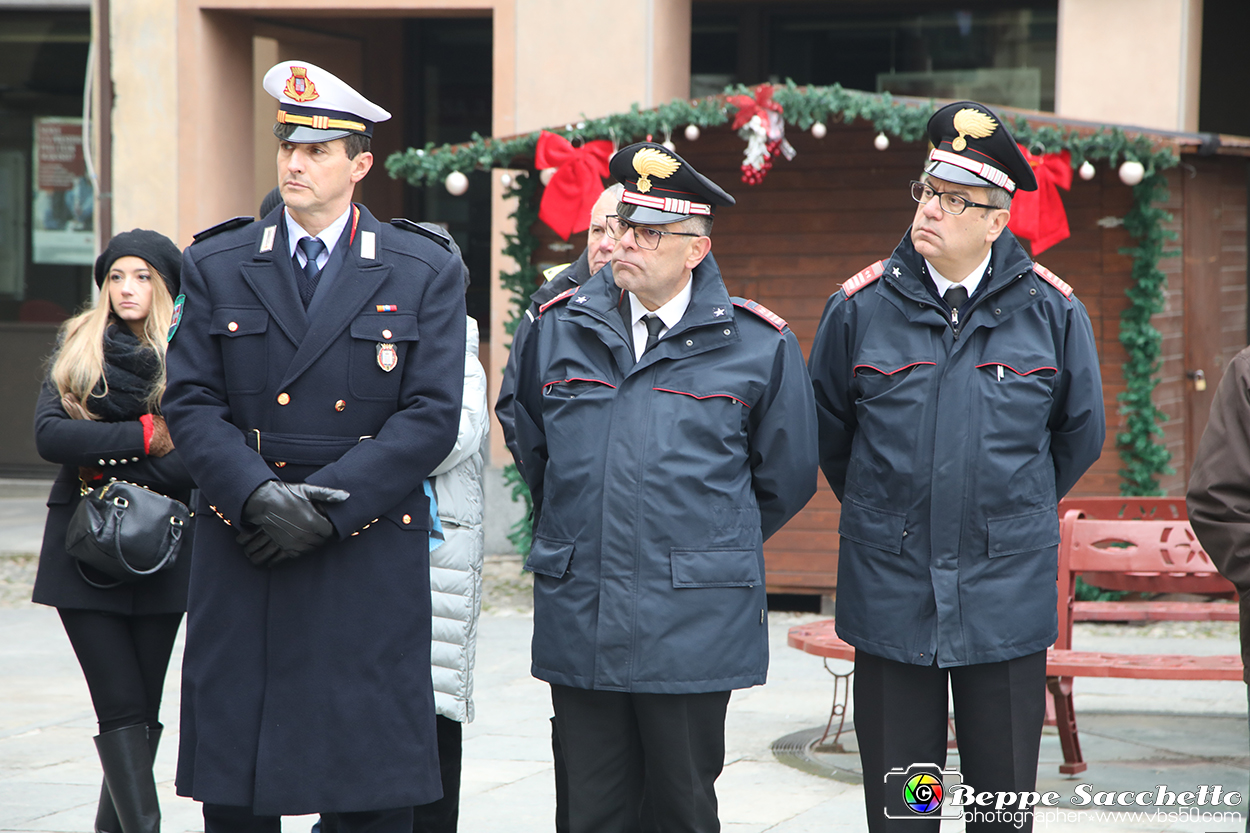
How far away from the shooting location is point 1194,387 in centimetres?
875

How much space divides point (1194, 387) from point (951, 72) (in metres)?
4.43

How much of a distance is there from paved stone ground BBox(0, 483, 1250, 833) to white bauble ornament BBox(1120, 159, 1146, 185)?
2.48m

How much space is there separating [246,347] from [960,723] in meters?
2.06

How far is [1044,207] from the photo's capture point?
7746 millimetres

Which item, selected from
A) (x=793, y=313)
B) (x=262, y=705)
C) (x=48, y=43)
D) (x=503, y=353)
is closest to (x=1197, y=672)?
(x=262, y=705)

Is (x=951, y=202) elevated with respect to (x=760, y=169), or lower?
lower

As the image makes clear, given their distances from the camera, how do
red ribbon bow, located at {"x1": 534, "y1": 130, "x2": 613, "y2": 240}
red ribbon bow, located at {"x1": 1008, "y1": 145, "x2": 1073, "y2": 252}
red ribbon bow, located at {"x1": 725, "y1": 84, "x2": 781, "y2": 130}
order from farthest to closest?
red ribbon bow, located at {"x1": 534, "y1": 130, "x2": 613, "y2": 240}
red ribbon bow, located at {"x1": 725, "y1": 84, "x2": 781, "y2": 130}
red ribbon bow, located at {"x1": 1008, "y1": 145, "x2": 1073, "y2": 252}

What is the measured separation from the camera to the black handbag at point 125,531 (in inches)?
170

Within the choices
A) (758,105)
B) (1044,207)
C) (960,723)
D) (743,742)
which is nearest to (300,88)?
(960,723)

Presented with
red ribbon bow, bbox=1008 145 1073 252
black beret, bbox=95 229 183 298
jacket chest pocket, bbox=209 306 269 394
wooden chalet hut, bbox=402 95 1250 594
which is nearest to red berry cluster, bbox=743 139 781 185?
wooden chalet hut, bbox=402 95 1250 594

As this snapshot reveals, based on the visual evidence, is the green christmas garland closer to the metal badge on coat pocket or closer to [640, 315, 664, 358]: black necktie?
[640, 315, 664, 358]: black necktie

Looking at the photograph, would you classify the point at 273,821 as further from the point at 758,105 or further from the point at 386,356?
the point at 758,105

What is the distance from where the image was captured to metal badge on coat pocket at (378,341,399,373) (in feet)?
11.2

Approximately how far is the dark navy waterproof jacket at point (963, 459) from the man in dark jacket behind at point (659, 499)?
0.23 metres
